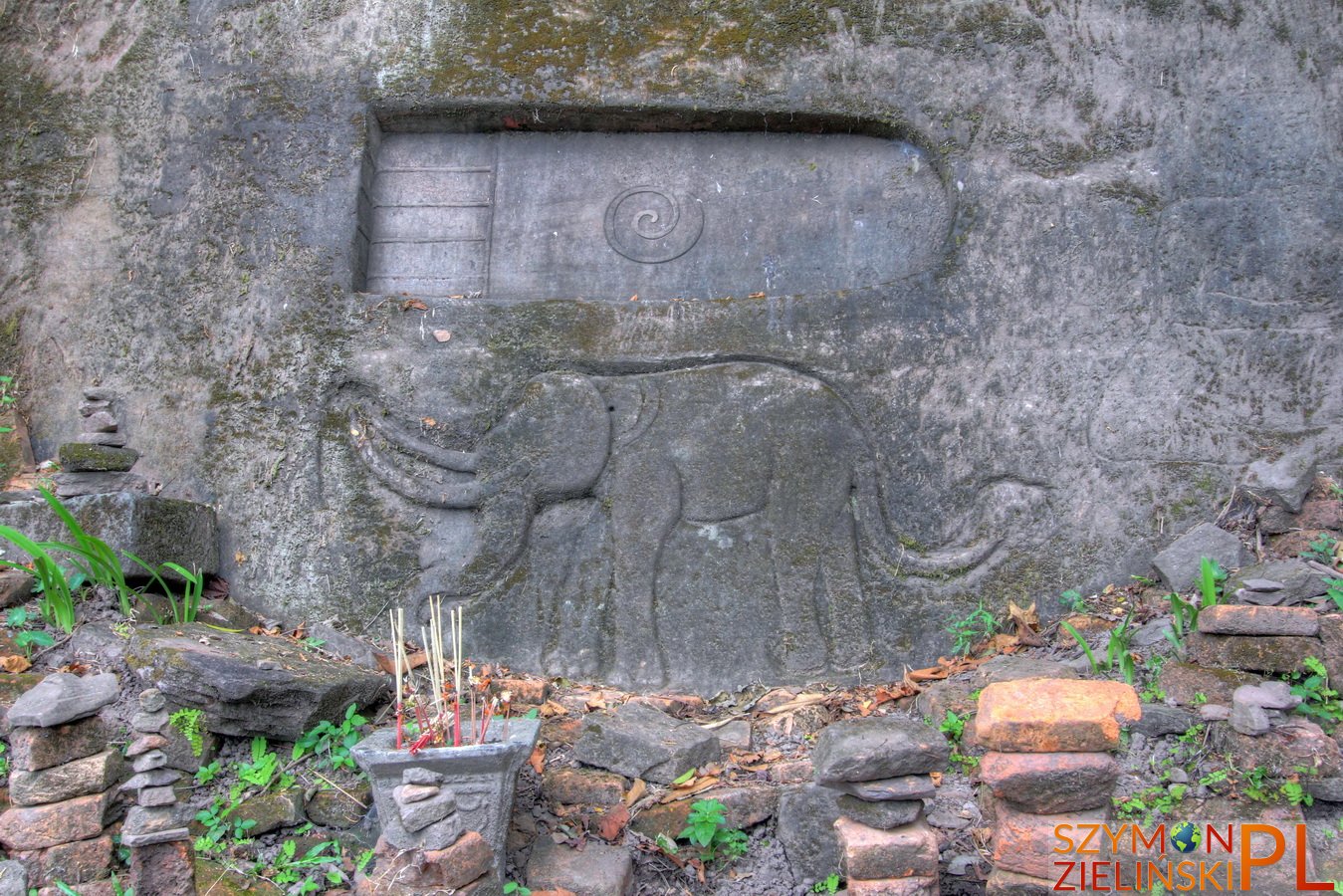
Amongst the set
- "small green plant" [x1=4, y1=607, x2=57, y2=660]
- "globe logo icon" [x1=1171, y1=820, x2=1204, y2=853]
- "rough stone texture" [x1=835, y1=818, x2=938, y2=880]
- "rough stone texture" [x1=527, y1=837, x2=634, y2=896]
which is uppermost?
"small green plant" [x1=4, y1=607, x2=57, y2=660]

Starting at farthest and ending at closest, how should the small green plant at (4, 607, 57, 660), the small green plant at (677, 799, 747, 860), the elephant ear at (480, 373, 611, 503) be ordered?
the elephant ear at (480, 373, 611, 503) < the small green plant at (4, 607, 57, 660) < the small green plant at (677, 799, 747, 860)

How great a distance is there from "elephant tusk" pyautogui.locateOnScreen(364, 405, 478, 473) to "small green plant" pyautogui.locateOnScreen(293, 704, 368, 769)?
1.24 m

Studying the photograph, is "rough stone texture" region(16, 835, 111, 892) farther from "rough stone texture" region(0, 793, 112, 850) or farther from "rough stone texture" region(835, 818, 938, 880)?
"rough stone texture" region(835, 818, 938, 880)

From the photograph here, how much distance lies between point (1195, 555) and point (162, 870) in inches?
155

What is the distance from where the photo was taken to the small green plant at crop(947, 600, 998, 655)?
177 inches

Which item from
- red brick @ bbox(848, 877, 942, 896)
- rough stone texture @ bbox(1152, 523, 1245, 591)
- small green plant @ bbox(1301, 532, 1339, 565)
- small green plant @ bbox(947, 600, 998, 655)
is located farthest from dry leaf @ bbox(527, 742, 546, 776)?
small green plant @ bbox(1301, 532, 1339, 565)

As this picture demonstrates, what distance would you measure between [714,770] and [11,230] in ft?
13.4

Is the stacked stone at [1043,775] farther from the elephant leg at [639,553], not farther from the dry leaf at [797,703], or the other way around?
the elephant leg at [639,553]

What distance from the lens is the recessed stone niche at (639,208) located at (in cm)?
509

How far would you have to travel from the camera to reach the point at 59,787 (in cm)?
331

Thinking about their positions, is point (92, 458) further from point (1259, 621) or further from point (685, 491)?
point (1259, 621)

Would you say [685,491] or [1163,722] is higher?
[685,491]

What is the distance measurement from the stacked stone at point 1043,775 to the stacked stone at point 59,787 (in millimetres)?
2637

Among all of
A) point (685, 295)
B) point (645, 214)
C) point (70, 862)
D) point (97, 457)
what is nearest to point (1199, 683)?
point (685, 295)
